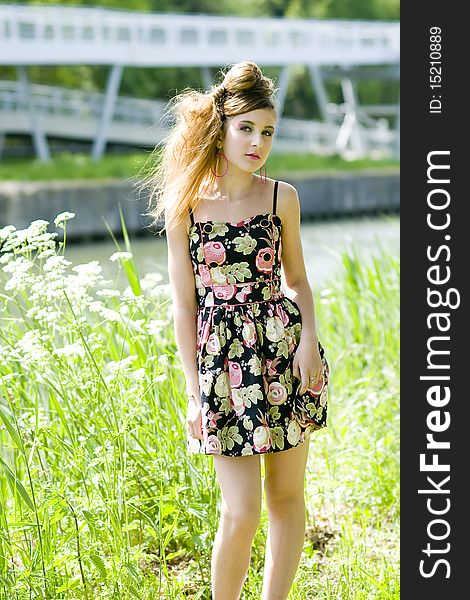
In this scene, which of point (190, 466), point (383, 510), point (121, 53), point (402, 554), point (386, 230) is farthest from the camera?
point (121, 53)

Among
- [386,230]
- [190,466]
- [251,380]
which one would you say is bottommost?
[190,466]

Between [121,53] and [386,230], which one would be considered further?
[121,53]

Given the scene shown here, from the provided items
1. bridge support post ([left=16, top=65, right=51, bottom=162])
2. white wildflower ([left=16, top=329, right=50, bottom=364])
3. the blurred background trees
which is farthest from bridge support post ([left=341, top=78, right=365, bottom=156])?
white wildflower ([left=16, top=329, right=50, bottom=364])

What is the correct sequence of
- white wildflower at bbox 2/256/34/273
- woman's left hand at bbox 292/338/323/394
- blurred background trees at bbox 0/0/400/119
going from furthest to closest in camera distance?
blurred background trees at bbox 0/0/400/119 → white wildflower at bbox 2/256/34/273 → woman's left hand at bbox 292/338/323/394

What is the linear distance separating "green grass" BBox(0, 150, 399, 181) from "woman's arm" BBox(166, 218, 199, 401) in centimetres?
1528

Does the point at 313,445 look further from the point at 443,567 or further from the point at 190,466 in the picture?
the point at 443,567

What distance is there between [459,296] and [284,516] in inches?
27.4

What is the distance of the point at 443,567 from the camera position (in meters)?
2.70

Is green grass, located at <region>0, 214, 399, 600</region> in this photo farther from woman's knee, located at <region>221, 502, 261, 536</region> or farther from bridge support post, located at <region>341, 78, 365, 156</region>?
bridge support post, located at <region>341, 78, 365, 156</region>

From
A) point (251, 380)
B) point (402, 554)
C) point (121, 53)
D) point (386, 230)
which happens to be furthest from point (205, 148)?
point (121, 53)

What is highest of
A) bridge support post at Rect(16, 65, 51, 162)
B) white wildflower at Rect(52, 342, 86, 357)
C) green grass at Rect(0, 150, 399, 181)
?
bridge support post at Rect(16, 65, 51, 162)

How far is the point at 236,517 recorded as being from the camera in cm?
251

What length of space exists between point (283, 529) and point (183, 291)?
642 millimetres

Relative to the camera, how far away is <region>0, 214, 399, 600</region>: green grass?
2748mm
